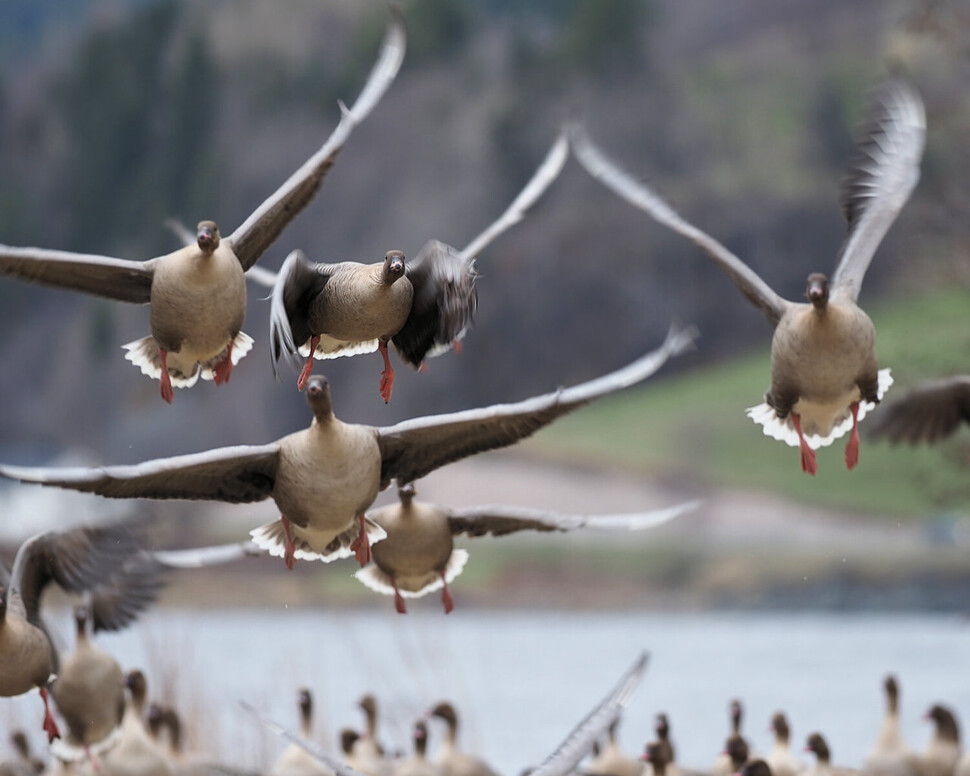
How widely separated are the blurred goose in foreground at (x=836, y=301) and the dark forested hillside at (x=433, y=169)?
105 feet

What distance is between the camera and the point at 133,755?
10766 millimetres

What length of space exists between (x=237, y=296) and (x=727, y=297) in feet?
151

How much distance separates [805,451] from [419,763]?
4.63m

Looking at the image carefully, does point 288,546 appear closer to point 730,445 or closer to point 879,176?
point 879,176

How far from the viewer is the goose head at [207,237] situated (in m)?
6.13

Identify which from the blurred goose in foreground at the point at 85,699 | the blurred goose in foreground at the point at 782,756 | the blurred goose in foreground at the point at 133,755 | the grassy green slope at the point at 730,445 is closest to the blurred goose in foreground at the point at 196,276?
the blurred goose in foreground at the point at 85,699

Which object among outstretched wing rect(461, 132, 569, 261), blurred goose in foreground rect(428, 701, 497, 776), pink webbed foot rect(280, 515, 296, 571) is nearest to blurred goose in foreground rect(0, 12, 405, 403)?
pink webbed foot rect(280, 515, 296, 571)

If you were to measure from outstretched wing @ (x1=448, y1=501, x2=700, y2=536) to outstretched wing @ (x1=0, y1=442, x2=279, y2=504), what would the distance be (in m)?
1.85

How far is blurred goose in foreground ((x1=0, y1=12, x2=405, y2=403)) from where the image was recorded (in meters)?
6.30

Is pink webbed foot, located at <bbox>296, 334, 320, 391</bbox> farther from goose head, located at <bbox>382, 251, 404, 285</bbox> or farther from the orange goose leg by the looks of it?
goose head, located at <bbox>382, 251, 404, 285</bbox>

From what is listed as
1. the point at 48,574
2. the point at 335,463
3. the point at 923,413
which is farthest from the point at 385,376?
the point at 923,413

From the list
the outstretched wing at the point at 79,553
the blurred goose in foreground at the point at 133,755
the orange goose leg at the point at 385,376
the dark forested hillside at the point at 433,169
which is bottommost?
the blurred goose in foreground at the point at 133,755

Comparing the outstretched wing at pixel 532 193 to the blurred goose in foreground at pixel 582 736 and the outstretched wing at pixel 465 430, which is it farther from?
the blurred goose in foreground at pixel 582 736

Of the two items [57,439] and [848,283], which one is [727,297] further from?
[848,283]
